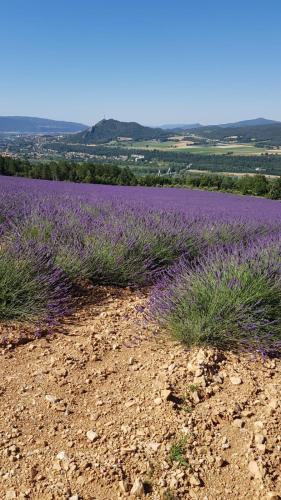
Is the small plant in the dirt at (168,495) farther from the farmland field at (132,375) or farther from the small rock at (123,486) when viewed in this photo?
the small rock at (123,486)

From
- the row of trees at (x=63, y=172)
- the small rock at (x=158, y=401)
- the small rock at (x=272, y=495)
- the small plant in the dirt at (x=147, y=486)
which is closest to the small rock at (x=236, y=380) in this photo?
the small rock at (x=158, y=401)

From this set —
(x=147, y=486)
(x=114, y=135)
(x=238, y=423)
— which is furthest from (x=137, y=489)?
(x=114, y=135)

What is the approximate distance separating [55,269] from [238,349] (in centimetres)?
170

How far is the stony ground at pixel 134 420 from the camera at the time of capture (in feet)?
5.98

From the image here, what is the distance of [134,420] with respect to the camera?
2174mm

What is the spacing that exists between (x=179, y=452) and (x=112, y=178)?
78.2 ft

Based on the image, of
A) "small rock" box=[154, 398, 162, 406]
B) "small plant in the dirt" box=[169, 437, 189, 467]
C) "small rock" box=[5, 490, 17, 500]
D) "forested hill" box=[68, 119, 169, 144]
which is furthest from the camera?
"forested hill" box=[68, 119, 169, 144]

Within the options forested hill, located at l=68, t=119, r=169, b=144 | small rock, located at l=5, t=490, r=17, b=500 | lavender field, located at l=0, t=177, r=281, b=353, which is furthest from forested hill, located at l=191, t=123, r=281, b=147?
small rock, located at l=5, t=490, r=17, b=500

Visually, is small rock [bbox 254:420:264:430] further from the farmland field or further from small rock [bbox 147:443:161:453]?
small rock [bbox 147:443:161:453]

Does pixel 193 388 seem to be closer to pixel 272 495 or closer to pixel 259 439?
pixel 259 439

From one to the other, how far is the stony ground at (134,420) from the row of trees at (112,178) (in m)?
20.8

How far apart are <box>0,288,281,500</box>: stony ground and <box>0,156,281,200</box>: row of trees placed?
20.8 metres

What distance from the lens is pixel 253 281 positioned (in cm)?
307

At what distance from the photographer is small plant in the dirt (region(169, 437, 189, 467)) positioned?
192 centimetres
